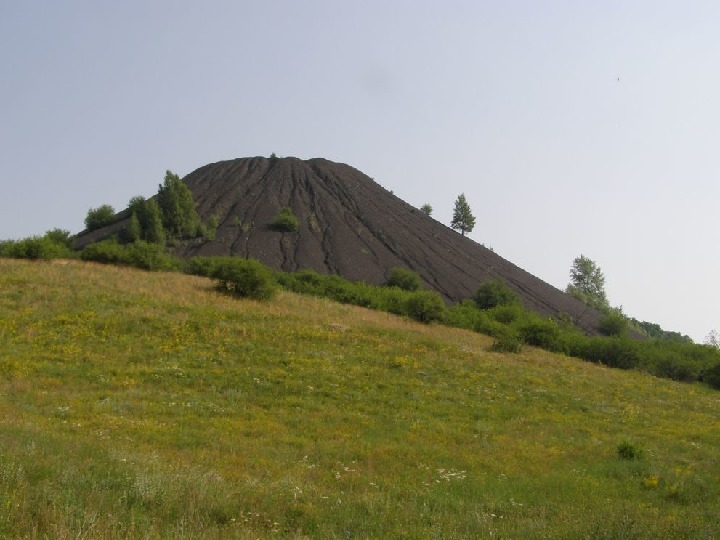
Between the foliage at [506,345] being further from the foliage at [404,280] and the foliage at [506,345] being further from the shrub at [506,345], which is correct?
the foliage at [404,280]

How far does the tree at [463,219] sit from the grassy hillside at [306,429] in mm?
63711

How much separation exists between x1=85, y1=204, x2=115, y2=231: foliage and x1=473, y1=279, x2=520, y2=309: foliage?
132 ft

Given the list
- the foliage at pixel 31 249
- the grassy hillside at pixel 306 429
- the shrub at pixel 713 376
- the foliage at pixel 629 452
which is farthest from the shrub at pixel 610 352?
the foliage at pixel 31 249

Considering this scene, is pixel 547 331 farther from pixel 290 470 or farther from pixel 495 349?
pixel 290 470

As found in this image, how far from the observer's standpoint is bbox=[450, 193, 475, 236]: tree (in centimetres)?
9788

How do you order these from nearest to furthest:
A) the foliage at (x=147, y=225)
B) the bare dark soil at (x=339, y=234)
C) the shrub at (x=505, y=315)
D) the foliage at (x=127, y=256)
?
the foliage at (x=127, y=256) < the shrub at (x=505, y=315) < the foliage at (x=147, y=225) < the bare dark soil at (x=339, y=234)

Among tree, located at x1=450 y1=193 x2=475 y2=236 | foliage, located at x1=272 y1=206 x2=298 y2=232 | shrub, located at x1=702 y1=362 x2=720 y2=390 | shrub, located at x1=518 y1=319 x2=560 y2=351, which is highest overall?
tree, located at x1=450 y1=193 x2=475 y2=236

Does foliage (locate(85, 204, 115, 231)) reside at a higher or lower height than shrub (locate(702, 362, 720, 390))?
higher

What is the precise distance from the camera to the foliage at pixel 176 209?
6475 centimetres

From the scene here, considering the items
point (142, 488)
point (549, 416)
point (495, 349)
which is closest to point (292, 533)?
point (142, 488)

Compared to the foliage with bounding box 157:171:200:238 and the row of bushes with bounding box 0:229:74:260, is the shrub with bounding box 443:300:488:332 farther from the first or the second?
the foliage with bounding box 157:171:200:238

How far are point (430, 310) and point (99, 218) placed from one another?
4487 centimetres

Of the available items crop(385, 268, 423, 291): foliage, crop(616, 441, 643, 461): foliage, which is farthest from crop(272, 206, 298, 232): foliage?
crop(616, 441, 643, 461): foliage

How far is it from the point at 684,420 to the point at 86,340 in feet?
71.0
